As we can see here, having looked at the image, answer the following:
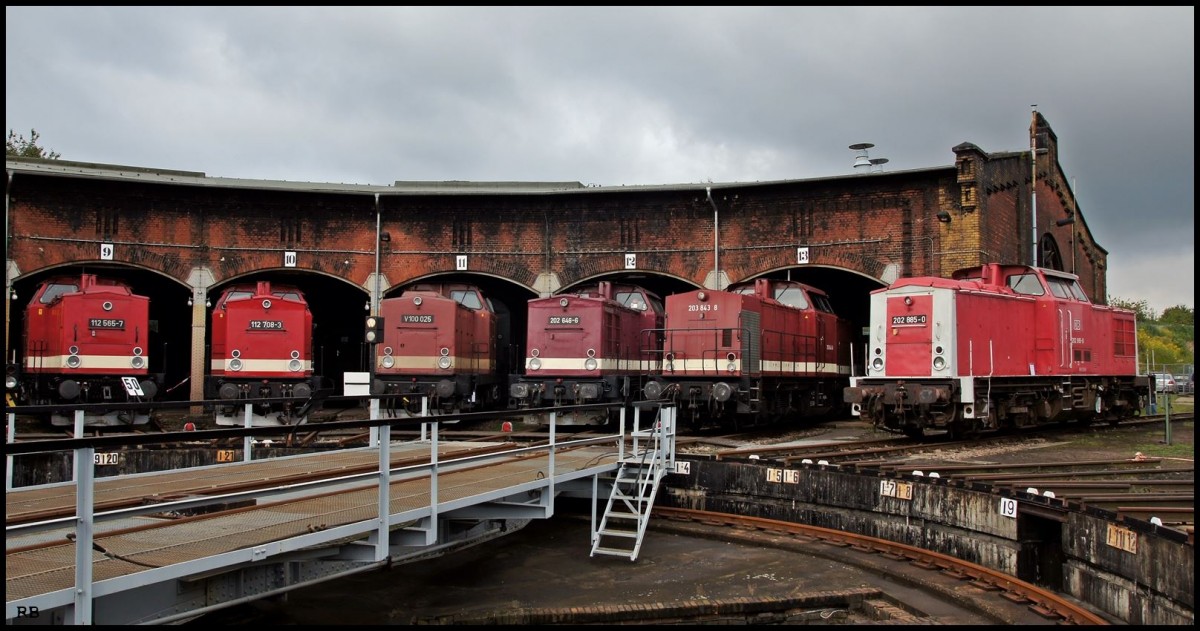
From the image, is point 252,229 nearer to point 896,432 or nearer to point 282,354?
point 282,354

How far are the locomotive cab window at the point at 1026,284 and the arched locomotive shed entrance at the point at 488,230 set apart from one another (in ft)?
18.2

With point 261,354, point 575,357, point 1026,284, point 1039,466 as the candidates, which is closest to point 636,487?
point 1039,466

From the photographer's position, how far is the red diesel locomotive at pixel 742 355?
17436 mm

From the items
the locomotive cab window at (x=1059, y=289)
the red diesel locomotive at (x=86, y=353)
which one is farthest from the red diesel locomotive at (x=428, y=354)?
the locomotive cab window at (x=1059, y=289)

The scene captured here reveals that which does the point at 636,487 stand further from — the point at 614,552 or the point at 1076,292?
the point at 1076,292

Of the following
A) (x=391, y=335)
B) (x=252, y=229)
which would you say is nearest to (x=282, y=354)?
(x=391, y=335)

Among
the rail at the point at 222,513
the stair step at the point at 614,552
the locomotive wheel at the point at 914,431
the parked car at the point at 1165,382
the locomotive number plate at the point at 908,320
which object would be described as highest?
the locomotive number plate at the point at 908,320

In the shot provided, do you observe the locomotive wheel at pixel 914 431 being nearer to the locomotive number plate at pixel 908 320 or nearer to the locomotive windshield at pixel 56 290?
the locomotive number plate at pixel 908 320

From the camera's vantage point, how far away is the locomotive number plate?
15422 mm

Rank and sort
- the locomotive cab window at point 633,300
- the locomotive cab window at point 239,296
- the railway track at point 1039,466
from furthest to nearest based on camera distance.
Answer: the locomotive cab window at point 633,300, the locomotive cab window at point 239,296, the railway track at point 1039,466

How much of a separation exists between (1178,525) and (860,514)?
368cm

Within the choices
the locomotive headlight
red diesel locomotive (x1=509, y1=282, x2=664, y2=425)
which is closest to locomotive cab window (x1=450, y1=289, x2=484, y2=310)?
red diesel locomotive (x1=509, y1=282, x2=664, y2=425)

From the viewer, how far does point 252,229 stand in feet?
83.8

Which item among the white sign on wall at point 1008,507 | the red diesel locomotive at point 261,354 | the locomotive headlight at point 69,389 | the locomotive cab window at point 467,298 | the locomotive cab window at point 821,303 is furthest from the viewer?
the locomotive cab window at point 467,298
